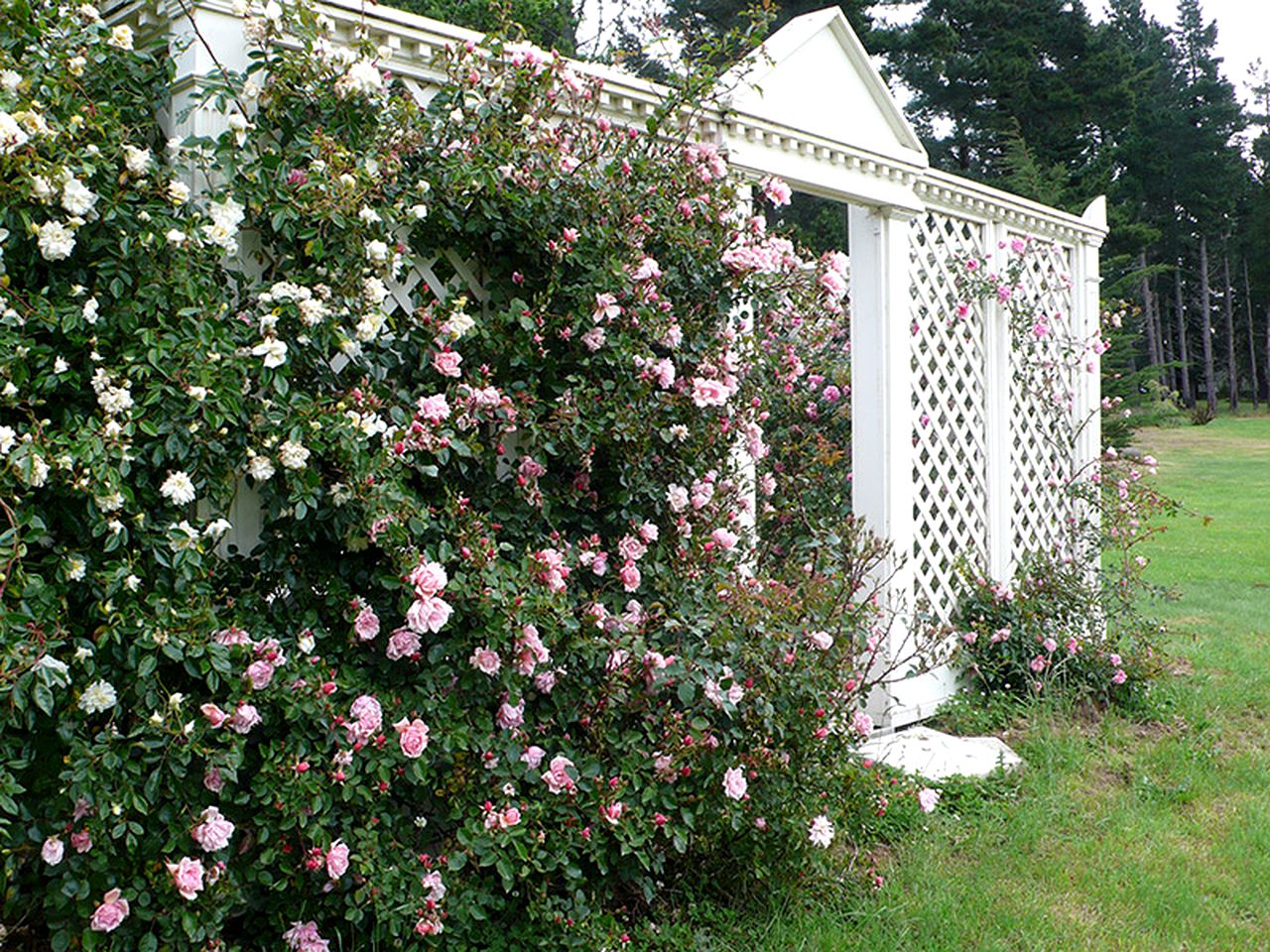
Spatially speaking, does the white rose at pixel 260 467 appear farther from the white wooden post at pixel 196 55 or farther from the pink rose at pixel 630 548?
the pink rose at pixel 630 548

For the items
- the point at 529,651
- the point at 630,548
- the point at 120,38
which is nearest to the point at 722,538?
the point at 630,548

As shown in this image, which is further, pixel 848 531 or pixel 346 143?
pixel 848 531

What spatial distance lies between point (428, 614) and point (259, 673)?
0.34m

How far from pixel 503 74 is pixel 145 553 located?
1.40 metres

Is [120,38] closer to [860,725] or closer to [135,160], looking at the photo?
[135,160]

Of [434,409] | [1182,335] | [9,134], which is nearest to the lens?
[9,134]

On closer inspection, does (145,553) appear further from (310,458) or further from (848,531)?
(848,531)

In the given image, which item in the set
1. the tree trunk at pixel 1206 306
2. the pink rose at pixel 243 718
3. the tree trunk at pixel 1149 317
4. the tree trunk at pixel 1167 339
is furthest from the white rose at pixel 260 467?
the tree trunk at pixel 1167 339

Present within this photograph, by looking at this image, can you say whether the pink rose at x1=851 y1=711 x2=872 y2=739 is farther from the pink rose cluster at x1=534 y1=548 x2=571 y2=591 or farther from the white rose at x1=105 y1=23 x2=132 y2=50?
the white rose at x1=105 y1=23 x2=132 y2=50

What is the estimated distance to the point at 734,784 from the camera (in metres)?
2.59

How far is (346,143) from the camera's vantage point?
96.5 inches

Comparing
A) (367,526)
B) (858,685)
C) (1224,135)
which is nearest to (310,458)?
(367,526)

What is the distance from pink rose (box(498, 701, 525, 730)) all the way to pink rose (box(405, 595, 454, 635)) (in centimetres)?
33

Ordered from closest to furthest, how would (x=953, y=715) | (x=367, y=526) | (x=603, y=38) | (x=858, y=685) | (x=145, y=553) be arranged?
(x=145, y=553) < (x=367, y=526) < (x=858, y=685) < (x=953, y=715) < (x=603, y=38)
